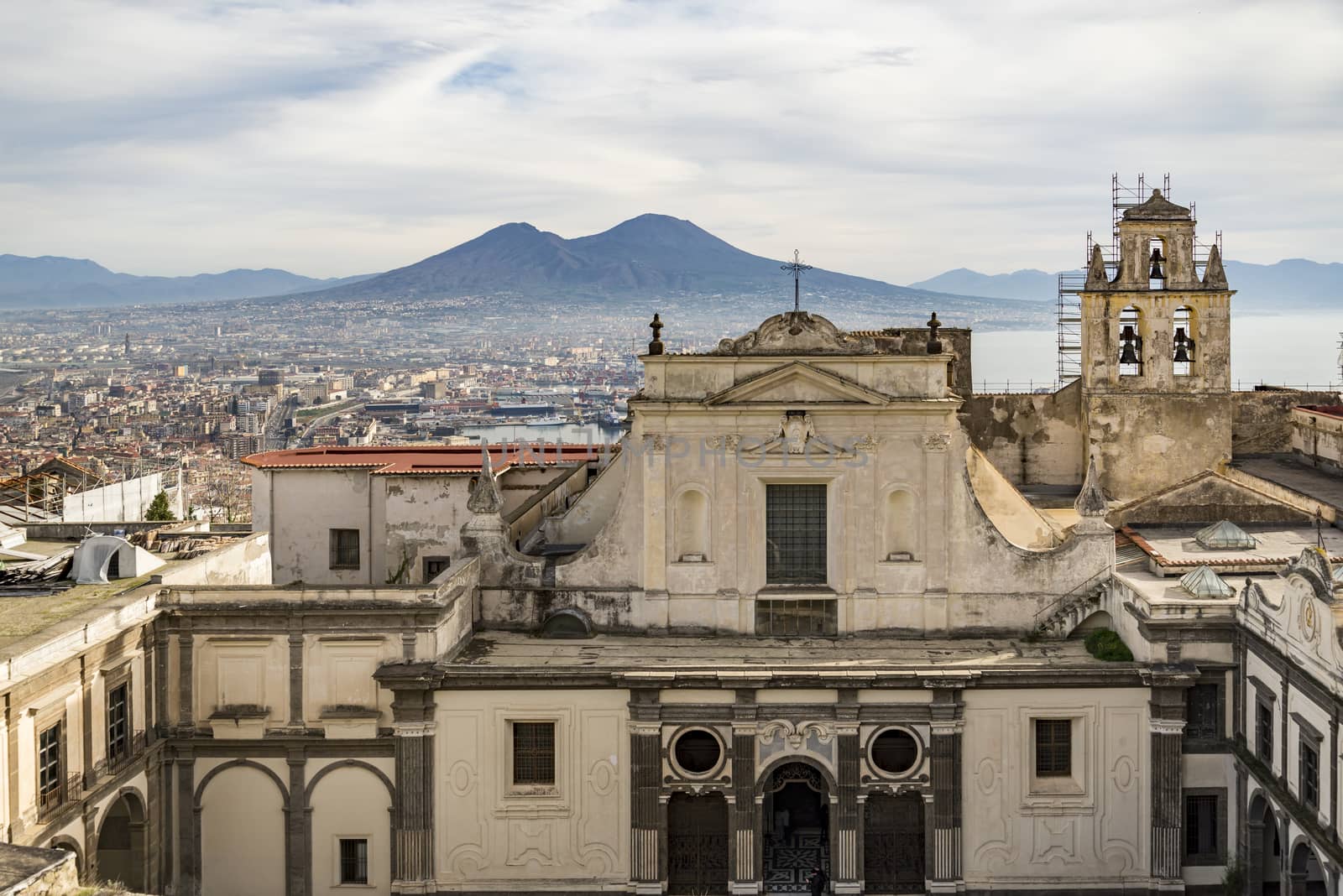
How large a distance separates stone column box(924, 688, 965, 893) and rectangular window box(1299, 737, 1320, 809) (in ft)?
20.5

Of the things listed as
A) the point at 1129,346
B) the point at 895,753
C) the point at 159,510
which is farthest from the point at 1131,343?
the point at 159,510

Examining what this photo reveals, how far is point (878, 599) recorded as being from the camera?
1168 inches

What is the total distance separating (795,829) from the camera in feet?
103

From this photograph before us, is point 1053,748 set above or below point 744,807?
above

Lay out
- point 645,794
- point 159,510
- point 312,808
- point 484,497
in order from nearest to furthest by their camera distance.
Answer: point 645,794, point 312,808, point 484,497, point 159,510

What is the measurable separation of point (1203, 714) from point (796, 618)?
27.5 ft

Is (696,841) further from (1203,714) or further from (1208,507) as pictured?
(1208,507)

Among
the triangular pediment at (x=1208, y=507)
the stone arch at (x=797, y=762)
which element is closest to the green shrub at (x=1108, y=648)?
the triangular pediment at (x=1208, y=507)

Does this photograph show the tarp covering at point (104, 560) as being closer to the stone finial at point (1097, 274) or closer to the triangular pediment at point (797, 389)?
the triangular pediment at point (797, 389)

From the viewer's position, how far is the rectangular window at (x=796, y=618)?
97.7 ft

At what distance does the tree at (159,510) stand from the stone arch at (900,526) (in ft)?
91.0

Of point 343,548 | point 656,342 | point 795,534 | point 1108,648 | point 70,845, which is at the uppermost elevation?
point 656,342

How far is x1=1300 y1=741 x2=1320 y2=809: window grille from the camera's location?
22.6m

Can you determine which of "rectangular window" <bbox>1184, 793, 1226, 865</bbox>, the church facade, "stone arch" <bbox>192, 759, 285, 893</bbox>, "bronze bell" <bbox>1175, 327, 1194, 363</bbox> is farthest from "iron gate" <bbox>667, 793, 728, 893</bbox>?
"bronze bell" <bbox>1175, 327, 1194, 363</bbox>
